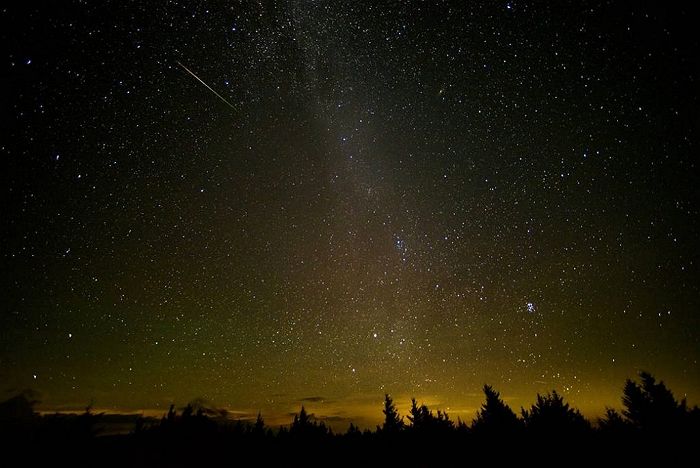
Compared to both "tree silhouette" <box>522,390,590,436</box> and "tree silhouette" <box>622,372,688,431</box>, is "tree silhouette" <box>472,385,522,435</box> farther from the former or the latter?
"tree silhouette" <box>622,372,688,431</box>

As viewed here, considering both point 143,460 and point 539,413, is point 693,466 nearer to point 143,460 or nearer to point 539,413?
point 539,413

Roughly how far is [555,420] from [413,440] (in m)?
16.0

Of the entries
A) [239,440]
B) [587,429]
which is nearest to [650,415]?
[587,429]

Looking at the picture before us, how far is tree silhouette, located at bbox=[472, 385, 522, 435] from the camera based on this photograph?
81.3ft

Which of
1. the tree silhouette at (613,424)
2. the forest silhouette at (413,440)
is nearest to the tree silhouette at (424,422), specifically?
the forest silhouette at (413,440)

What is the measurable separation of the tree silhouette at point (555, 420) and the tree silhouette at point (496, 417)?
135 centimetres

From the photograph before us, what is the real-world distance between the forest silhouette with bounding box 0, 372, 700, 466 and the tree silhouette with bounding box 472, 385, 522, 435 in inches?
2.9

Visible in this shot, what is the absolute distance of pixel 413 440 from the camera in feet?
111

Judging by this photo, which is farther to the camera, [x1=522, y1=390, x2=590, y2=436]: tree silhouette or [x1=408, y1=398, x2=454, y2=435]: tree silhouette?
[x1=408, y1=398, x2=454, y2=435]: tree silhouette

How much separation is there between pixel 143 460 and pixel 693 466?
4958 centimetres

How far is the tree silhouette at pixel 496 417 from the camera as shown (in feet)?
81.3

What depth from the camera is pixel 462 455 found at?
1085 inches

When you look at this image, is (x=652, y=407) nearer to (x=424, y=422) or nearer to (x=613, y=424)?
(x=613, y=424)

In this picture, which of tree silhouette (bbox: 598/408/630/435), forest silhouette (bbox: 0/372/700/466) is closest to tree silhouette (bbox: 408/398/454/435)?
forest silhouette (bbox: 0/372/700/466)
